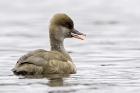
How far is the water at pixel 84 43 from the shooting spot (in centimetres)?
1247

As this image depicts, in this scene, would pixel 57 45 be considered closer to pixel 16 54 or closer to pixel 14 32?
pixel 16 54

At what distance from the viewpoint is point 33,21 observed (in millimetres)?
28125

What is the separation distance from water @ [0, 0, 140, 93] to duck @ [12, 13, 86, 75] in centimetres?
18

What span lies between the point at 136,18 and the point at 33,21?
5260 mm

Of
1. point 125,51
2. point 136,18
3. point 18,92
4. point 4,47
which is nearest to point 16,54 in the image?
point 4,47

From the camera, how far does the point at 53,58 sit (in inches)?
537

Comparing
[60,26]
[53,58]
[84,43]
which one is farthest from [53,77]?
[84,43]


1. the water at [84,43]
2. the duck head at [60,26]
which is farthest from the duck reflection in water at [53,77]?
the duck head at [60,26]

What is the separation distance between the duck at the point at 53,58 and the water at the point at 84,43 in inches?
7.3

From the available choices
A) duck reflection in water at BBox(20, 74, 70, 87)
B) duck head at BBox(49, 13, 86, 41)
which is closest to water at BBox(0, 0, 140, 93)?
duck reflection in water at BBox(20, 74, 70, 87)

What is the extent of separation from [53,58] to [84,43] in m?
8.29

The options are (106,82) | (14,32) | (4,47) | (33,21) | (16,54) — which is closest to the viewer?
(106,82)

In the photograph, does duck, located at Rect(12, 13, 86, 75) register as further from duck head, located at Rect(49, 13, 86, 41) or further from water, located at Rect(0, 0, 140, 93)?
water, located at Rect(0, 0, 140, 93)

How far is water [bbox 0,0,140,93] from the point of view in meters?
12.5
